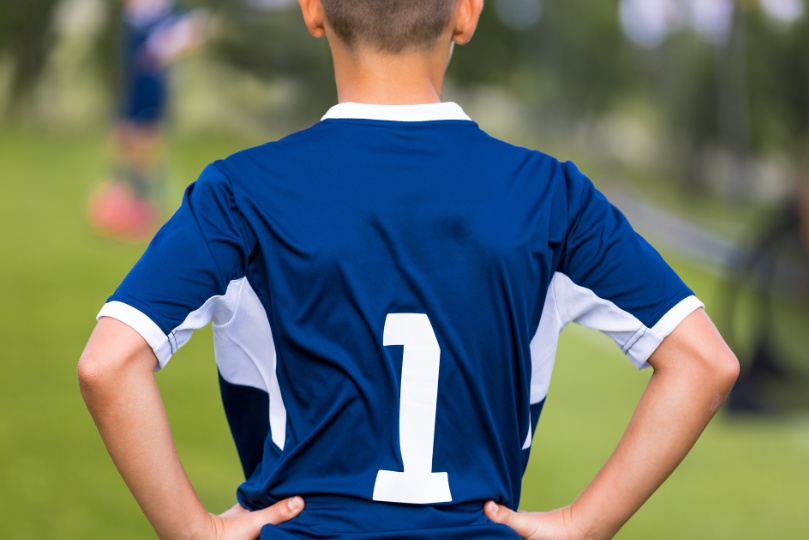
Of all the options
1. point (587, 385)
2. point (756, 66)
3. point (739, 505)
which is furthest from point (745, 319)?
point (739, 505)

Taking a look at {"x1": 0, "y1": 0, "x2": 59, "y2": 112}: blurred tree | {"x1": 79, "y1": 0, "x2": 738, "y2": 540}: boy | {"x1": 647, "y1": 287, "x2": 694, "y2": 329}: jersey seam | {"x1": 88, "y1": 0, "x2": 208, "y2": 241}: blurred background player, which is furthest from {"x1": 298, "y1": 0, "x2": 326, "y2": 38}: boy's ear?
{"x1": 0, "y1": 0, "x2": 59, "y2": 112}: blurred tree

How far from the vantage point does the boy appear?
0.64m

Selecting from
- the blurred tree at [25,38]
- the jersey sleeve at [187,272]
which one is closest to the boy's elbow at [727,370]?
the jersey sleeve at [187,272]

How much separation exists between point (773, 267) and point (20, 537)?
3596 millimetres

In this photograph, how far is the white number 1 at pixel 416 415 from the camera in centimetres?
65

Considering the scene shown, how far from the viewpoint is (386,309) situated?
649 mm

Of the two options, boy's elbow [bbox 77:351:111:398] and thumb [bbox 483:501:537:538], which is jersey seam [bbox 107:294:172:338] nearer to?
boy's elbow [bbox 77:351:111:398]

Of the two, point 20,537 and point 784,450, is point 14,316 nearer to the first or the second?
point 20,537

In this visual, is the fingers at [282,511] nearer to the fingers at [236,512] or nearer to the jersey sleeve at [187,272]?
the fingers at [236,512]

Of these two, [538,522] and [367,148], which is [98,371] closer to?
[367,148]

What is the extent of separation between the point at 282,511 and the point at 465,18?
0.47 meters

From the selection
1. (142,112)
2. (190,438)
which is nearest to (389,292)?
(190,438)

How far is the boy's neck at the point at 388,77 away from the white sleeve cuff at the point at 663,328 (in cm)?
29

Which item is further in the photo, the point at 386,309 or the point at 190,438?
the point at 190,438
